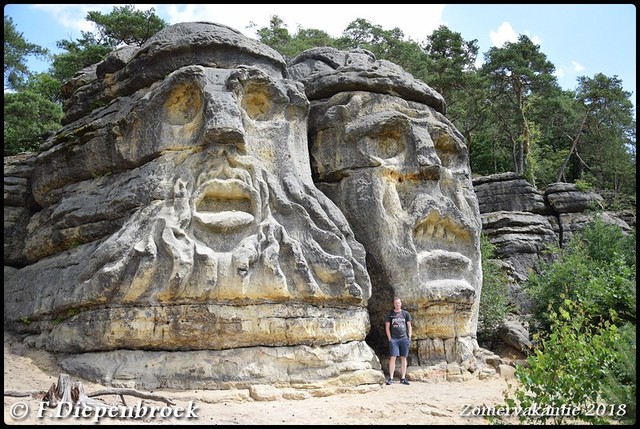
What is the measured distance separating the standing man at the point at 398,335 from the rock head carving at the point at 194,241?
0.66 m

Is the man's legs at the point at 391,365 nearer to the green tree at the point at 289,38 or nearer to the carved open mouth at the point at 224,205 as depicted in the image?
the carved open mouth at the point at 224,205

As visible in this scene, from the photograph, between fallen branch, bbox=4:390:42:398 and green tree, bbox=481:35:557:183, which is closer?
fallen branch, bbox=4:390:42:398

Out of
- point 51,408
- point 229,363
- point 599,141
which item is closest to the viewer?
point 51,408

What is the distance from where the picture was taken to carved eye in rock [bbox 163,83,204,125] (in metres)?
10.0

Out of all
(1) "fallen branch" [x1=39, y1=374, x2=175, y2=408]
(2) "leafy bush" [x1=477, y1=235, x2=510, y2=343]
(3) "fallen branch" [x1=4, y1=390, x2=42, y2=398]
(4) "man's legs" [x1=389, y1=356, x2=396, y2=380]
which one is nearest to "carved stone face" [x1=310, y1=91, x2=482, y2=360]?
(4) "man's legs" [x1=389, y1=356, x2=396, y2=380]

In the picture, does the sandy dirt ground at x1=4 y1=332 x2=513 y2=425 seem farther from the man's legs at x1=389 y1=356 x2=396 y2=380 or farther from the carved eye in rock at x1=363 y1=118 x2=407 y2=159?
the carved eye in rock at x1=363 y1=118 x2=407 y2=159

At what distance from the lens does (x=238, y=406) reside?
7.91 m

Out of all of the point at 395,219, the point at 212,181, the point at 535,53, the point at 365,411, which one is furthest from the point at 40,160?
the point at 535,53

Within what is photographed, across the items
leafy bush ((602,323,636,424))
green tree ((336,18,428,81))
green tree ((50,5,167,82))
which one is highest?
green tree ((336,18,428,81))

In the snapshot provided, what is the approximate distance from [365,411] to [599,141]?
3194cm

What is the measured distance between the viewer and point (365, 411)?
7.79 meters

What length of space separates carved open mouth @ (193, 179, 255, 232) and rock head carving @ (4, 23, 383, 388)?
0.02 meters

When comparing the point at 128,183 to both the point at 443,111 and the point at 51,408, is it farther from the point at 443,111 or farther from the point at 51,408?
the point at 443,111

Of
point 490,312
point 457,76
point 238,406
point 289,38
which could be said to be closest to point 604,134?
point 457,76
